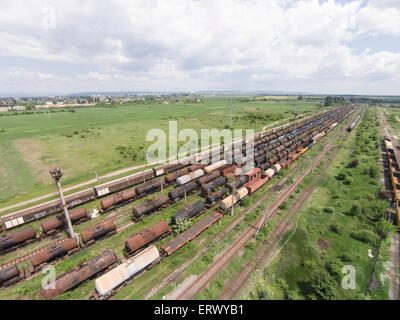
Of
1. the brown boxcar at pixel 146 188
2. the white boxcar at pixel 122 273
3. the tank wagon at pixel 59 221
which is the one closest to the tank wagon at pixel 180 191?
the brown boxcar at pixel 146 188

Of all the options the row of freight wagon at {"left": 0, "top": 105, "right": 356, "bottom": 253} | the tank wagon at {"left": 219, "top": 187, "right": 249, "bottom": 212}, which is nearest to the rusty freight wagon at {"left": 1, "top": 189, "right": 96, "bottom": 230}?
the row of freight wagon at {"left": 0, "top": 105, "right": 356, "bottom": 253}

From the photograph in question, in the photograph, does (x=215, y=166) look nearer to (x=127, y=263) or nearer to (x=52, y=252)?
(x=127, y=263)

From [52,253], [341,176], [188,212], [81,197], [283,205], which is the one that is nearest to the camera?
[52,253]

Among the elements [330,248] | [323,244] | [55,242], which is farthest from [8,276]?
[330,248]

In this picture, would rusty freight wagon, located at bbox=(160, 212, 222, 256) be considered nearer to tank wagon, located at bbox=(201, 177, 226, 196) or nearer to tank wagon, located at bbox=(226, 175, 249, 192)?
tank wagon, located at bbox=(201, 177, 226, 196)
